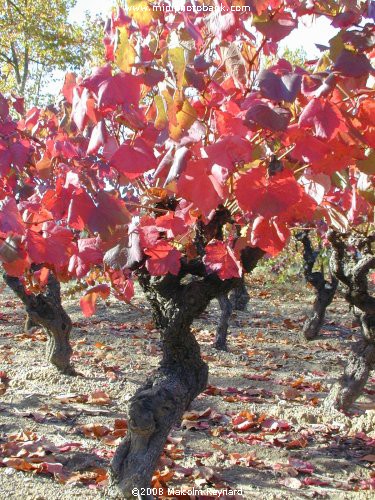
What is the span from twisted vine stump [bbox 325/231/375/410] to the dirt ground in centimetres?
16

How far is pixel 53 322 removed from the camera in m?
4.83

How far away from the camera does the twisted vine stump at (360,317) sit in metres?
4.02

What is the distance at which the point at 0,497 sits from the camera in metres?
2.67

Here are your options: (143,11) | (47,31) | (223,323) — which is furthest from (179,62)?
(47,31)

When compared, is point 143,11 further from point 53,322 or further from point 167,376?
point 53,322

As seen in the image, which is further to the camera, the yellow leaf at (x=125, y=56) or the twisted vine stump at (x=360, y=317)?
the twisted vine stump at (x=360, y=317)

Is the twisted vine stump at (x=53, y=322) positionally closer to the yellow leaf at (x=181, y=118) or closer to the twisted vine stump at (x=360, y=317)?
the twisted vine stump at (x=360, y=317)

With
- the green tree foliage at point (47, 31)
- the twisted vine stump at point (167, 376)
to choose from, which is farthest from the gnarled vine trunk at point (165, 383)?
the green tree foliage at point (47, 31)

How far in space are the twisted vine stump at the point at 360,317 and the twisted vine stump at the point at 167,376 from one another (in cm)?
154

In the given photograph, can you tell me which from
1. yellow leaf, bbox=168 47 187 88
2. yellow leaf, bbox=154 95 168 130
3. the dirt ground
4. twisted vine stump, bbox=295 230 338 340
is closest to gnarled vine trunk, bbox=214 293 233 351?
the dirt ground

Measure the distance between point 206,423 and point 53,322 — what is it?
1677 millimetres

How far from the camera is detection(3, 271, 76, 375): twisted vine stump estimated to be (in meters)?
4.72

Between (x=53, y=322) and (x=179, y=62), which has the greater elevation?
(x=179, y=62)

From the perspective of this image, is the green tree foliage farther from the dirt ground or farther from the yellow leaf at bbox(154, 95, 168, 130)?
the yellow leaf at bbox(154, 95, 168, 130)
